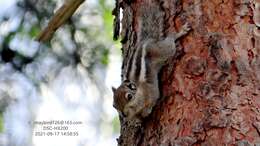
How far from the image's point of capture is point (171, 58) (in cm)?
171

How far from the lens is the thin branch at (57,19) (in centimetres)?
218

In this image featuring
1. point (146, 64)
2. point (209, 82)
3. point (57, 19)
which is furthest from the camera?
point (57, 19)

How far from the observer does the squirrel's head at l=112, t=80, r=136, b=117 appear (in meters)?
1.93

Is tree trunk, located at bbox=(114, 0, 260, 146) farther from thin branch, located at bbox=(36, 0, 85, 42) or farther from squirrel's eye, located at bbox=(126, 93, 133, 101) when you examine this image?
thin branch, located at bbox=(36, 0, 85, 42)

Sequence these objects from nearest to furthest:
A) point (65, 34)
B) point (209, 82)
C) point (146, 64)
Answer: point (209, 82)
point (146, 64)
point (65, 34)

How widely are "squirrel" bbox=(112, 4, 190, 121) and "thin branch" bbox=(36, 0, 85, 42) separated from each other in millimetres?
389

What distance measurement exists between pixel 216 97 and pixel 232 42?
193 mm

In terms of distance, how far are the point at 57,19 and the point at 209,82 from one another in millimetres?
838

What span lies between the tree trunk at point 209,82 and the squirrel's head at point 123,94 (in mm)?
183

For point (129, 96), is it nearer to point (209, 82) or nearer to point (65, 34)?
point (209, 82)

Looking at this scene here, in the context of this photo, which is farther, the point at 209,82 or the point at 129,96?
the point at 129,96

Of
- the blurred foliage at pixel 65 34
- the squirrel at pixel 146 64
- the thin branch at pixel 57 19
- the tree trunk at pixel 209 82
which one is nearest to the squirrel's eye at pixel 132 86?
the squirrel at pixel 146 64

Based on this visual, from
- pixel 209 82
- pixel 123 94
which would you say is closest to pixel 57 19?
pixel 123 94

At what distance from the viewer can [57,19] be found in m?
2.18
